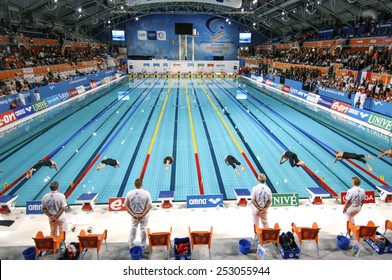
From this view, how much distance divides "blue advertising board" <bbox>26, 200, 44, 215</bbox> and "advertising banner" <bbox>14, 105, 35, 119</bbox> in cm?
974

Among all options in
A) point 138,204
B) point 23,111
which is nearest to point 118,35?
point 23,111

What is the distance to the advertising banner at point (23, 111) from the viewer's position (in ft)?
44.5

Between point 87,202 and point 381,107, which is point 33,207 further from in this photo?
point 381,107

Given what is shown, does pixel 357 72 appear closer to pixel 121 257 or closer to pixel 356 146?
pixel 356 146

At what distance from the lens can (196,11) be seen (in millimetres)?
39969

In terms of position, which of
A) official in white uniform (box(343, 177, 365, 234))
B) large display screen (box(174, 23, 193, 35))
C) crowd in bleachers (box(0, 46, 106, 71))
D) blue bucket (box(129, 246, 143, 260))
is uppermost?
large display screen (box(174, 23, 193, 35))

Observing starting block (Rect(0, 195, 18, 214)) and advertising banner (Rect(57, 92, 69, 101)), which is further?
advertising banner (Rect(57, 92, 69, 101))

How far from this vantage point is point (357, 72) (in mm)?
18547

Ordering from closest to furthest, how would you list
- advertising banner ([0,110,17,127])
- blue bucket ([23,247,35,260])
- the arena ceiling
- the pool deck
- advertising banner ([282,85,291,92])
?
blue bucket ([23,247,35,260]), the pool deck, advertising banner ([0,110,17,127]), advertising banner ([282,85,291,92]), the arena ceiling

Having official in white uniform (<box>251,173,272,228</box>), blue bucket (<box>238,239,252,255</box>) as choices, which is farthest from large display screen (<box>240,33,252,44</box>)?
blue bucket (<box>238,239,252,255</box>)

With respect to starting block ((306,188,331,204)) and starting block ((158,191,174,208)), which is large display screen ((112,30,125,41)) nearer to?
starting block ((158,191,174,208))

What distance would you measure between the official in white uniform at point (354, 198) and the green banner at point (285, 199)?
1.22 meters

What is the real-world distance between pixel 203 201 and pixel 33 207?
11.3 ft

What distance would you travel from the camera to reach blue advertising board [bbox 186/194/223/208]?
5941 mm
